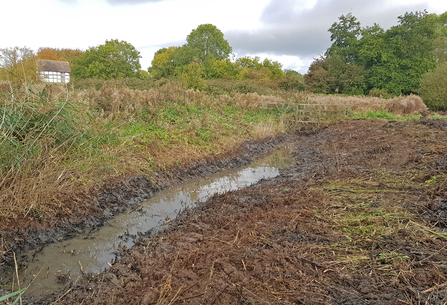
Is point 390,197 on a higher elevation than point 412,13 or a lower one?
lower

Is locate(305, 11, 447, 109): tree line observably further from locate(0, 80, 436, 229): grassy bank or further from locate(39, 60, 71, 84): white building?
locate(39, 60, 71, 84): white building

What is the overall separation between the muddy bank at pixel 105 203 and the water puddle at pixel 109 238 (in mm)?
176

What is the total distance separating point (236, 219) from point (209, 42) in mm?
46498

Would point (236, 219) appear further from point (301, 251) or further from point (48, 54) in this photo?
point (48, 54)

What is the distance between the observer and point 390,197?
4.71 metres

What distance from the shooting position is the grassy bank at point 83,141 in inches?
193

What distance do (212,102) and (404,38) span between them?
1301 inches

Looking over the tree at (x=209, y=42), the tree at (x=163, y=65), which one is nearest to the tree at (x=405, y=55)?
the tree at (x=209, y=42)

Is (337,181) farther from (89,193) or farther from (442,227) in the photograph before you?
(89,193)

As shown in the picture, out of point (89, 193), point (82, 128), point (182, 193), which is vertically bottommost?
point (182, 193)

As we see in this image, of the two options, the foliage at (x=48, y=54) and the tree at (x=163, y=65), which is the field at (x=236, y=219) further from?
the foliage at (x=48, y=54)

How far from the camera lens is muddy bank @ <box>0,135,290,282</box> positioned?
4363 mm

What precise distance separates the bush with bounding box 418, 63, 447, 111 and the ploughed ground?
26348 mm

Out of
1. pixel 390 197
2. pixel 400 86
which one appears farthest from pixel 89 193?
pixel 400 86
